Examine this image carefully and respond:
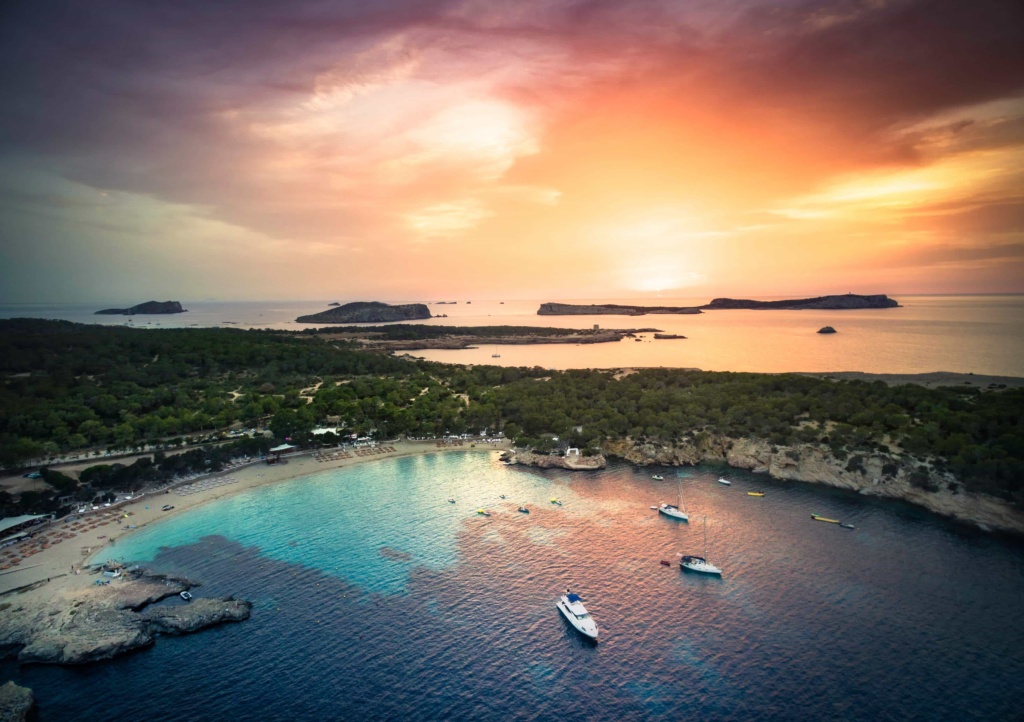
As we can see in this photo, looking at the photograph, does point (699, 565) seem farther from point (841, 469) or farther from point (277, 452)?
point (277, 452)

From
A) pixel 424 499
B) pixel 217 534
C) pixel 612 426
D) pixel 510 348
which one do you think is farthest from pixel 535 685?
pixel 510 348

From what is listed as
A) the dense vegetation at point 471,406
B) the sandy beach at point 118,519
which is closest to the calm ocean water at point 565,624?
the sandy beach at point 118,519

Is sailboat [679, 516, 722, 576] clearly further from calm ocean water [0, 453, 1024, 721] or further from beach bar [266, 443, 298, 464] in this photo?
beach bar [266, 443, 298, 464]

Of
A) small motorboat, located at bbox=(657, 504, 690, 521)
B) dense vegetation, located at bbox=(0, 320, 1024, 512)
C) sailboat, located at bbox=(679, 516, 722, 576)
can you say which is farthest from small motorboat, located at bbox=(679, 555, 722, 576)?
dense vegetation, located at bbox=(0, 320, 1024, 512)

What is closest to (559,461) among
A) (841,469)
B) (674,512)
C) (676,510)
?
(676,510)

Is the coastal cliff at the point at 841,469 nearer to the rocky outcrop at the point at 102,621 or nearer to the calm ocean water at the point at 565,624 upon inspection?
the calm ocean water at the point at 565,624
